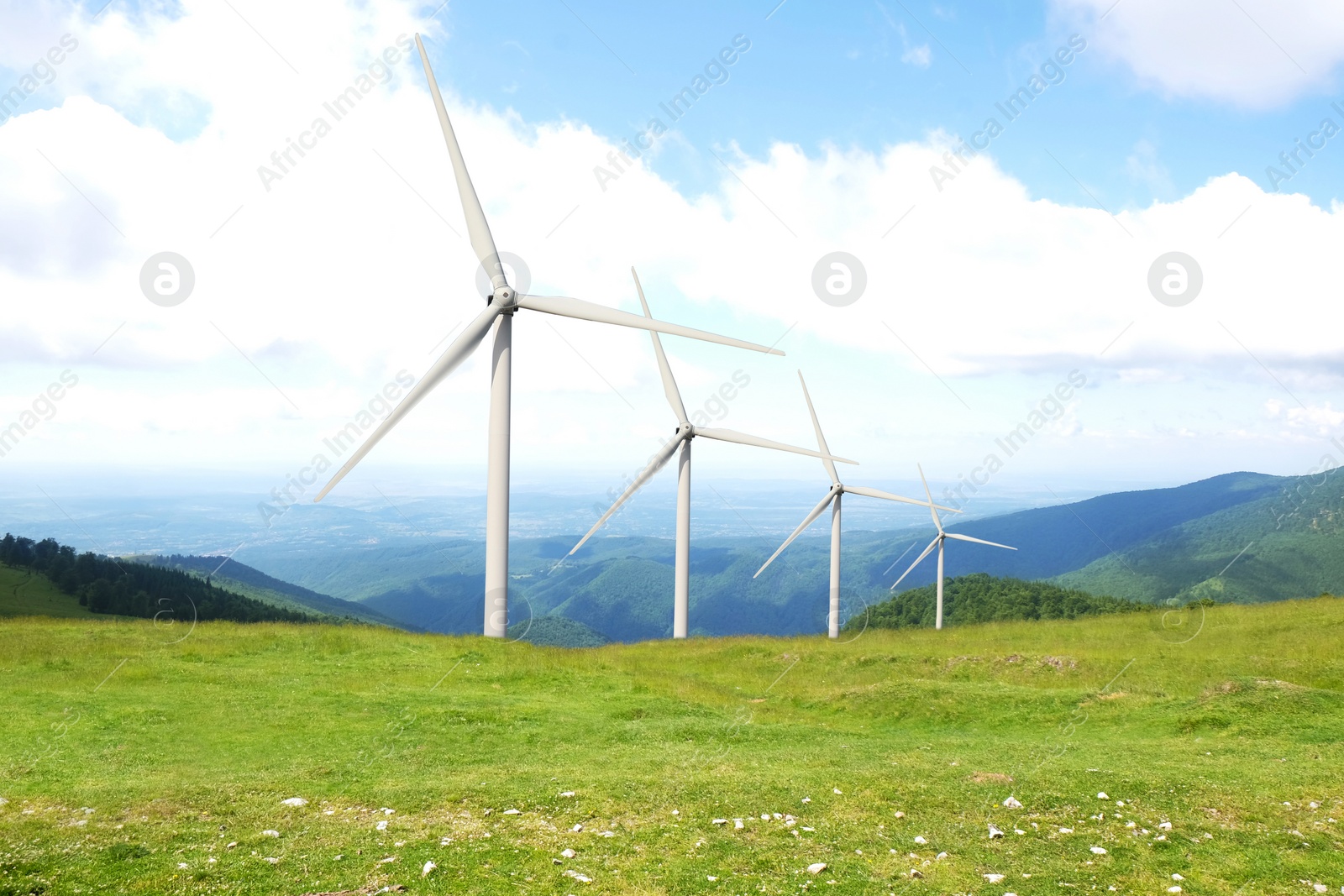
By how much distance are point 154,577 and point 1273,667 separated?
12737 centimetres

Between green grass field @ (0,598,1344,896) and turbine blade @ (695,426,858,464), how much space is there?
16978 millimetres

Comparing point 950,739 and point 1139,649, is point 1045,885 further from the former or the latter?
point 1139,649

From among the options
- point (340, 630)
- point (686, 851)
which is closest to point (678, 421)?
point (340, 630)

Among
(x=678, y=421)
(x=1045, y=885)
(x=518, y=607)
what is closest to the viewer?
(x=1045, y=885)

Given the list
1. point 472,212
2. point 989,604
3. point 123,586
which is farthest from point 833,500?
point 123,586

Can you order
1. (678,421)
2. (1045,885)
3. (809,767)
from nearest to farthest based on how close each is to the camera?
(1045,885) → (809,767) → (678,421)

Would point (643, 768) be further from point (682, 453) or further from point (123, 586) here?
point (123, 586)

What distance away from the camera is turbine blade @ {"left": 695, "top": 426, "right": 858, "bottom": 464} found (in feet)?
168

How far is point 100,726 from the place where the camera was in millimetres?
21688

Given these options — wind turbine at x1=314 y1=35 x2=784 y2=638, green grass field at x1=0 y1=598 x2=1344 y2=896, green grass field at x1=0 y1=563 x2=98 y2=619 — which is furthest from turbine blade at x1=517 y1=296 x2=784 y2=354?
green grass field at x1=0 y1=563 x2=98 y2=619

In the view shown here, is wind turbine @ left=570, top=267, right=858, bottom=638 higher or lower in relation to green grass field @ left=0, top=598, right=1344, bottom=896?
higher

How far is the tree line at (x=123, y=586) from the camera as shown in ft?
300

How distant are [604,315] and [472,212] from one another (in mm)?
7371

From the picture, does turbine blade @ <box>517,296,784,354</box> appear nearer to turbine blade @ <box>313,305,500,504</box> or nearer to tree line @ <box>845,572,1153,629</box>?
turbine blade @ <box>313,305,500,504</box>
